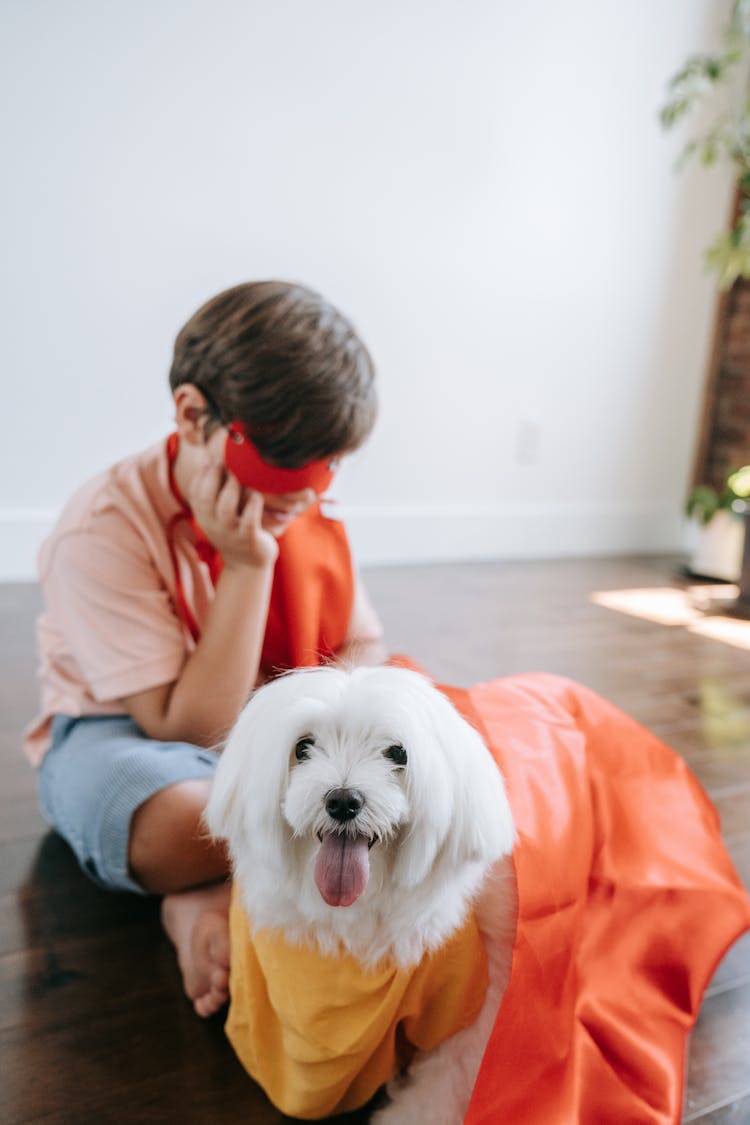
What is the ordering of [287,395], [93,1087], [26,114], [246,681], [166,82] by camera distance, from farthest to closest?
[166,82], [26,114], [246,681], [287,395], [93,1087]

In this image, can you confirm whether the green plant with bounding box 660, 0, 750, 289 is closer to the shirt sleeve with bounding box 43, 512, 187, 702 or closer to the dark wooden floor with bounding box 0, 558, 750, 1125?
the dark wooden floor with bounding box 0, 558, 750, 1125

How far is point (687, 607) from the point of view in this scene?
2.58 m

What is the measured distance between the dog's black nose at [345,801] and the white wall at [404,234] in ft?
6.56

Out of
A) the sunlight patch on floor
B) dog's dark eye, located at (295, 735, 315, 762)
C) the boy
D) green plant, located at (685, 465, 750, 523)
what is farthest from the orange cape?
green plant, located at (685, 465, 750, 523)

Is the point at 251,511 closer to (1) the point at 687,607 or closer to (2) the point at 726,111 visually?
(1) the point at 687,607

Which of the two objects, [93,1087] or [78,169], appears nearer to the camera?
[93,1087]

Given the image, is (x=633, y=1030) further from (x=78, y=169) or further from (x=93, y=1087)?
(x=78, y=169)

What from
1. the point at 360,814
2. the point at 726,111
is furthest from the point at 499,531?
the point at 360,814

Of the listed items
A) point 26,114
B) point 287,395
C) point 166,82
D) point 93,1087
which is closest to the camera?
point 93,1087

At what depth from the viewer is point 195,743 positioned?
1.00 metres

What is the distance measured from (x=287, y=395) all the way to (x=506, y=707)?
14.4 inches

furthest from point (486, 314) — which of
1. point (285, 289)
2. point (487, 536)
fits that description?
point (285, 289)

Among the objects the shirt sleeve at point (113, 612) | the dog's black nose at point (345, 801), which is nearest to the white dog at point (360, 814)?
the dog's black nose at point (345, 801)

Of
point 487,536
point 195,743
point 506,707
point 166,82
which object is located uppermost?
point 166,82
